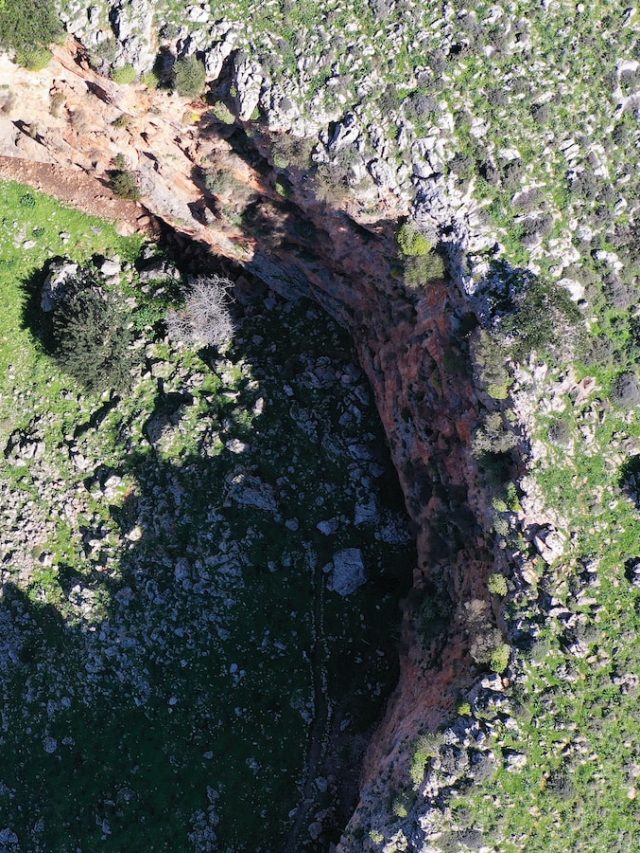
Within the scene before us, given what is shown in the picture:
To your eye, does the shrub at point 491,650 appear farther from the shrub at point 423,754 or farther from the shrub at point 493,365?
the shrub at point 493,365

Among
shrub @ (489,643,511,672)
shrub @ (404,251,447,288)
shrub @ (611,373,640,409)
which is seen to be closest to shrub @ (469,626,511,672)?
shrub @ (489,643,511,672)

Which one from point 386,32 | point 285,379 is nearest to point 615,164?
point 386,32

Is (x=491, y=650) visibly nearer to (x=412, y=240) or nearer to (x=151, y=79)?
(x=412, y=240)

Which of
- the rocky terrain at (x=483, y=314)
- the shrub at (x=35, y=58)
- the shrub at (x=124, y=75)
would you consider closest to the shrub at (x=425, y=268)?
the rocky terrain at (x=483, y=314)

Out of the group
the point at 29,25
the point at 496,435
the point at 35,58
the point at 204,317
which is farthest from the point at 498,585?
the point at 29,25

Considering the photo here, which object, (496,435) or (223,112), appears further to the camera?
(223,112)

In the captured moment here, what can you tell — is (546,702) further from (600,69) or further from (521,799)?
(600,69)
